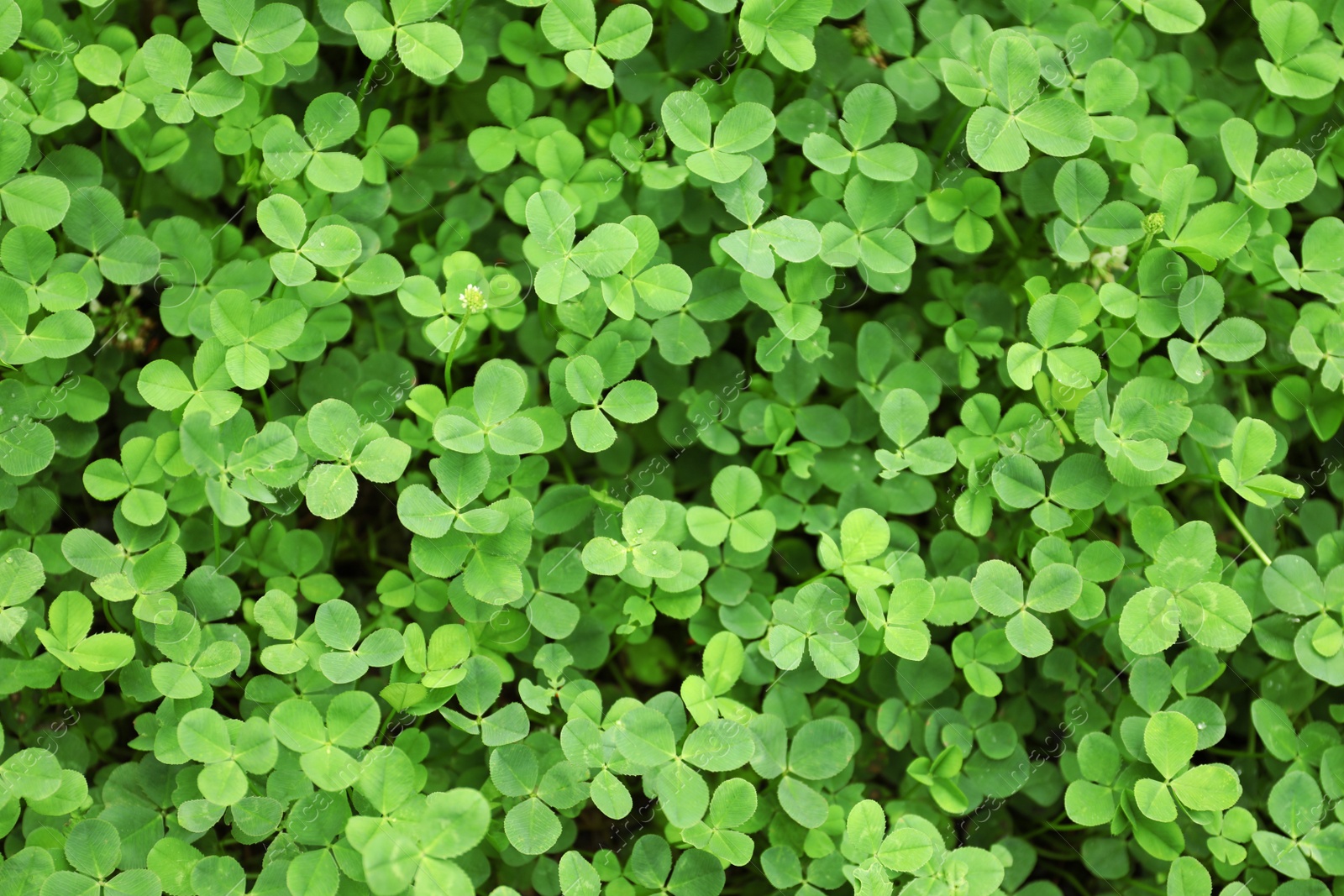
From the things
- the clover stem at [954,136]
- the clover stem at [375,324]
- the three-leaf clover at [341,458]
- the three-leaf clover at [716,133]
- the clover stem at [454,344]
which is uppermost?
the three-leaf clover at [716,133]

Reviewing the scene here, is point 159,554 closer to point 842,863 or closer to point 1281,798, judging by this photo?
point 842,863

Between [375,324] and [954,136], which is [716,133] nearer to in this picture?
[954,136]

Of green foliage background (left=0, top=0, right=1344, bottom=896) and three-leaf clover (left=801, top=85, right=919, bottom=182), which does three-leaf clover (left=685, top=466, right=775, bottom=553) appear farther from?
three-leaf clover (left=801, top=85, right=919, bottom=182)

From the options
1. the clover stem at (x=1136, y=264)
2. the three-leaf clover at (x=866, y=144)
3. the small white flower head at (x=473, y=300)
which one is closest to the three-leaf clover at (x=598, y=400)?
the small white flower head at (x=473, y=300)

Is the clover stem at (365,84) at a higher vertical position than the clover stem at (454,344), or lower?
higher

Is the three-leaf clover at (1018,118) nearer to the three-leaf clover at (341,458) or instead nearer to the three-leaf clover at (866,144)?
the three-leaf clover at (866,144)

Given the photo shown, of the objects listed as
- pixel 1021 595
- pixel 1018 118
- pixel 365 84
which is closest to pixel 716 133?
pixel 1018 118

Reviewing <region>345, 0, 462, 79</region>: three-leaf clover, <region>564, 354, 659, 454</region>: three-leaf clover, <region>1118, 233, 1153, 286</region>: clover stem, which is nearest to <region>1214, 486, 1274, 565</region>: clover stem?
<region>1118, 233, 1153, 286</region>: clover stem

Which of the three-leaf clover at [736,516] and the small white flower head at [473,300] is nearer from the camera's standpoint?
the small white flower head at [473,300]

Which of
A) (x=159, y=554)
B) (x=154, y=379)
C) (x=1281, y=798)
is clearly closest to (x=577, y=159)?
(x=154, y=379)
